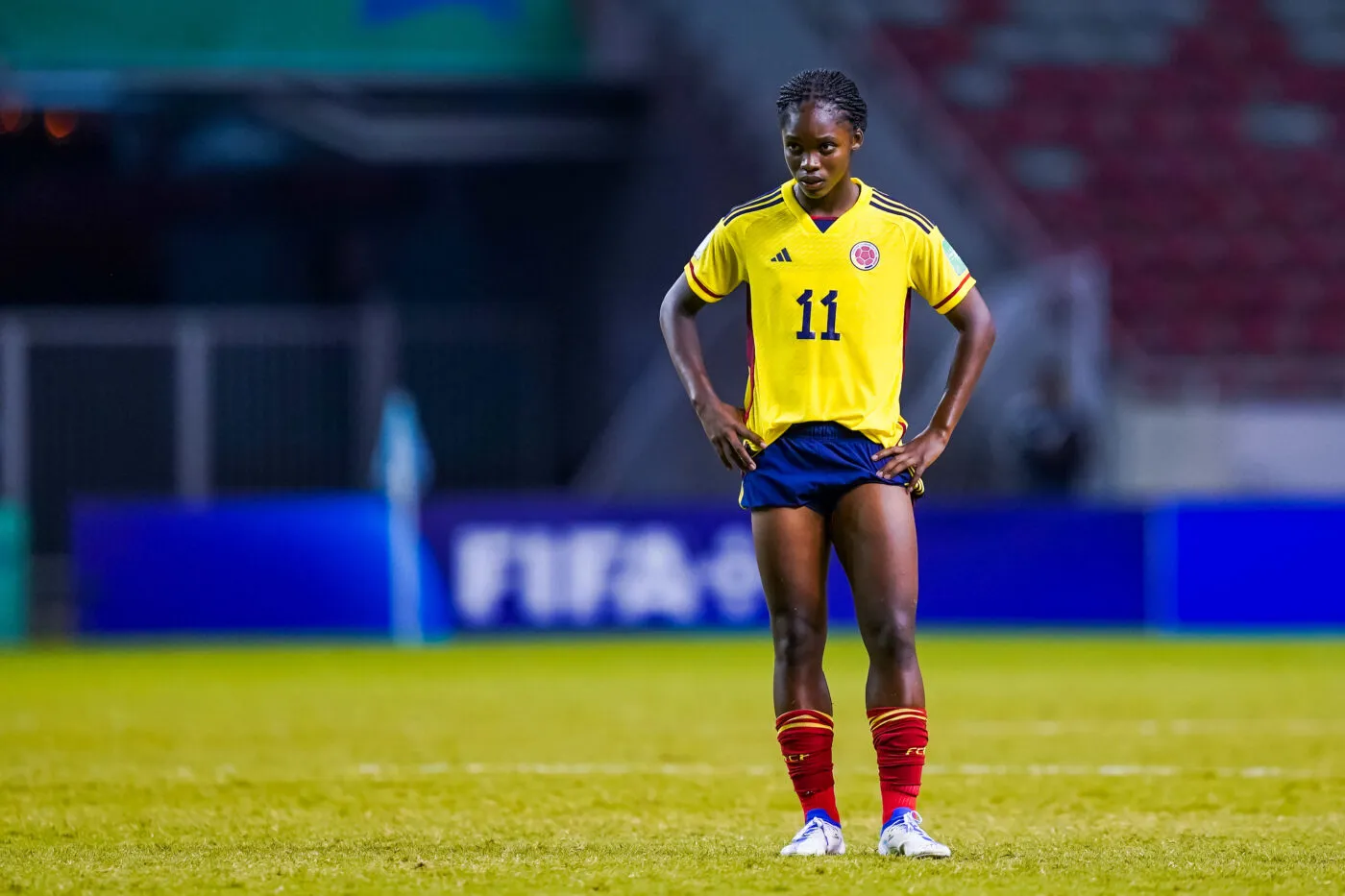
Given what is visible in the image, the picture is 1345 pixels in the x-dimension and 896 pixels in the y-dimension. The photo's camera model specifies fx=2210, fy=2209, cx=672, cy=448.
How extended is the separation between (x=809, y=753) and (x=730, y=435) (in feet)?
2.82

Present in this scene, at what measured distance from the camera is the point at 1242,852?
5820mm

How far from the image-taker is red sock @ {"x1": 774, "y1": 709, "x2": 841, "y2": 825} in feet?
19.0

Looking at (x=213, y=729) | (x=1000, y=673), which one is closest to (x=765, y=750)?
(x=213, y=729)

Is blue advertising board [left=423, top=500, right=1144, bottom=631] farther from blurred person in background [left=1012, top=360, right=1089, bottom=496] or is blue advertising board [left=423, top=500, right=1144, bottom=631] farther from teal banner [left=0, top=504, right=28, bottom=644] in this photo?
teal banner [left=0, top=504, right=28, bottom=644]

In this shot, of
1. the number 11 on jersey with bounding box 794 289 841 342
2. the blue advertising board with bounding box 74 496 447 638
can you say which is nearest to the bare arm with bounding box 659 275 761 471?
the number 11 on jersey with bounding box 794 289 841 342

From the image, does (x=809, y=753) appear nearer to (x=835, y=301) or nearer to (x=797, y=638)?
(x=797, y=638)

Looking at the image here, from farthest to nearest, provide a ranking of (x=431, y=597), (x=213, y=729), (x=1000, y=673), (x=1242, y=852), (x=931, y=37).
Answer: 1. (x=931, y=37)
2. (x=431, y=597)
3. (x=1000, y=673)
4. (x=213, y=729)
5. (x=1242, y=852)

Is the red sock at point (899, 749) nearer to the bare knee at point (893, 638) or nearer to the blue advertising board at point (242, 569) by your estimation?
the bare knee at point (893, 638)

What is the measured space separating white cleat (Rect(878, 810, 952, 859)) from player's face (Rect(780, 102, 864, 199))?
1.64 meters

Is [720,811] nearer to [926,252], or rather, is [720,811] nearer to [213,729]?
[926,252]

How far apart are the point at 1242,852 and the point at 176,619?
Result: 1185 centimetres

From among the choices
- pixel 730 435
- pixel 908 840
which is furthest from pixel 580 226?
pixel 908 840

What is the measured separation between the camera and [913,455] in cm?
579

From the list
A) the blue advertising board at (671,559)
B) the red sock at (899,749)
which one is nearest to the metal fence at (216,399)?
the blue advertising board at (671,559)
